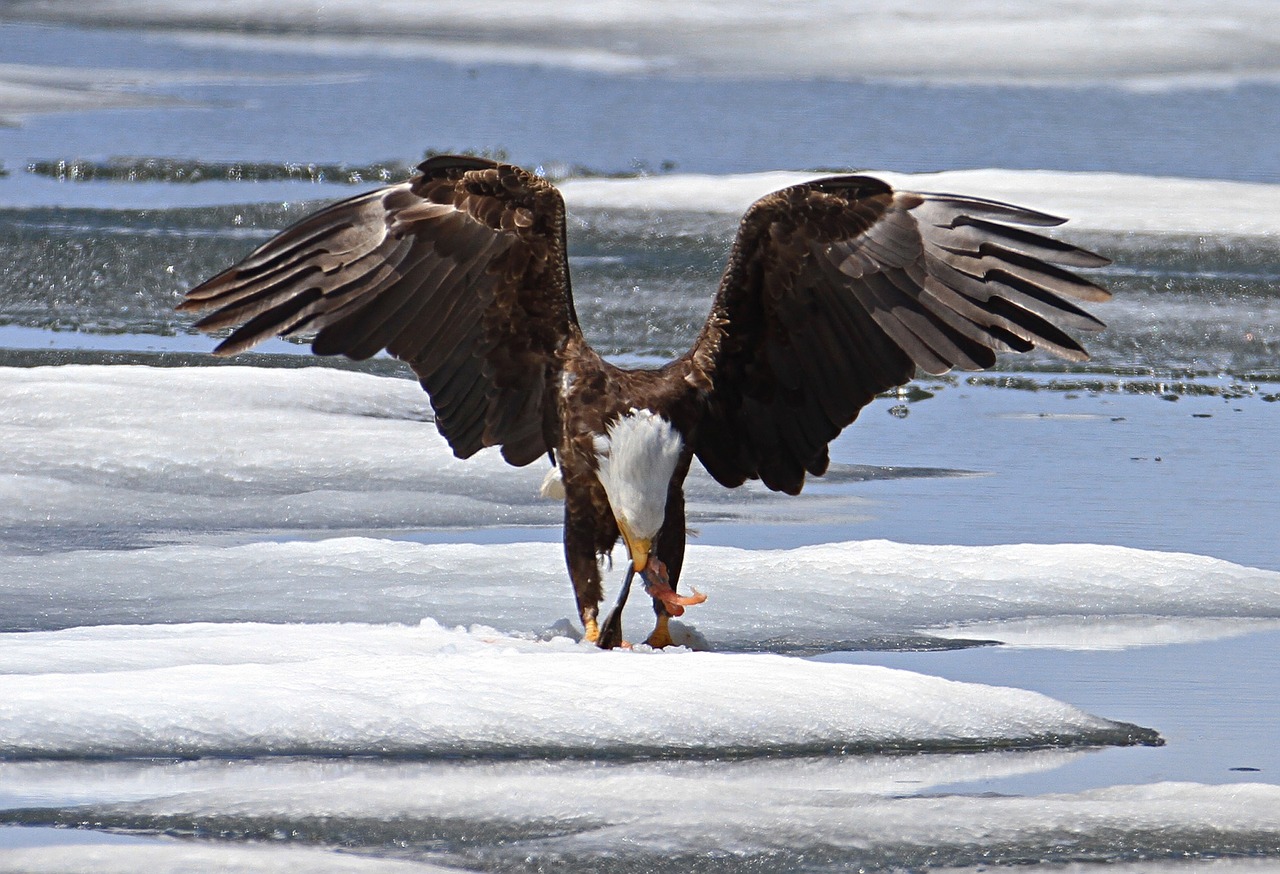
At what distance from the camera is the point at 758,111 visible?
14188 millimetres

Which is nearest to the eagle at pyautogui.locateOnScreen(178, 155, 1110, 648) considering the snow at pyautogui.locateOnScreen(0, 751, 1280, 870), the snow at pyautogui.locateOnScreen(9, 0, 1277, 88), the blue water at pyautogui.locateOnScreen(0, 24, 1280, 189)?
the snow at pyautogui.locateOnScreen(0, 751, 1280, 870)

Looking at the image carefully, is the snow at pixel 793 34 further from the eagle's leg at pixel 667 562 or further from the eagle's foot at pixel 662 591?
the eagle's foot at pixel 662 591

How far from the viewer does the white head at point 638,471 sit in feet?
14.0

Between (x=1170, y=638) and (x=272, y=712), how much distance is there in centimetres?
199

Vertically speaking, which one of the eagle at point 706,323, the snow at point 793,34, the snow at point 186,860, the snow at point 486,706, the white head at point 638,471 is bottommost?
the snow at point 186,860

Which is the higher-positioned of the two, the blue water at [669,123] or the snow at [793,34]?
the snow at [793,34]

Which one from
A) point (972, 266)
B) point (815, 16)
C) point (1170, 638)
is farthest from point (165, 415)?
point (815, 16)

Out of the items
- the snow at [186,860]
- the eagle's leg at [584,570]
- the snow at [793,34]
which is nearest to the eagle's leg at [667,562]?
the eagle's leg at [584,570]

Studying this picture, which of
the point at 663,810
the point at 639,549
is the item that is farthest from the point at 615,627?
the point at 663,810

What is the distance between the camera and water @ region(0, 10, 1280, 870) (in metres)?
3.23

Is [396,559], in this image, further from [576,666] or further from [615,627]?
[576,666]

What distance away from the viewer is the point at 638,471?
428cm

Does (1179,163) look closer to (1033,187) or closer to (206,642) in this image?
(1033,187)

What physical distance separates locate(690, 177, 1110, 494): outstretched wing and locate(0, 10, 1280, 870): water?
619 mm
